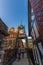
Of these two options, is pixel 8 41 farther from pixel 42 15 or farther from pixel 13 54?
pixel 42 15

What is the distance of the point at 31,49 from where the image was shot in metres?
8.38

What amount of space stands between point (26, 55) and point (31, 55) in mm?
321

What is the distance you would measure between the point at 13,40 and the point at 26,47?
96 cm

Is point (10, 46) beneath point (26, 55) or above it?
above

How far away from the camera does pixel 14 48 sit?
818cm

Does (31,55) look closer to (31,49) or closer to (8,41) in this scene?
(31,49)

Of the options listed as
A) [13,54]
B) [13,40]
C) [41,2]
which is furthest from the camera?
[13,40]

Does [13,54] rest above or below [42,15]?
below

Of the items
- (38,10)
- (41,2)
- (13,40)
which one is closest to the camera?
(41,2)

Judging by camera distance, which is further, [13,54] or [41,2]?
[13,54]

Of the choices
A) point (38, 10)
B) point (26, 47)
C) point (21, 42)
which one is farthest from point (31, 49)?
point (38, 10)

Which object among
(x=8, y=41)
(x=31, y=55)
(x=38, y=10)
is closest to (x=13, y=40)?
(x=8, y=41)

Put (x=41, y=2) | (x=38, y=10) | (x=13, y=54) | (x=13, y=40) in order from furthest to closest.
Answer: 1. (x=13, y=40)
2. (x=13, y=54)
3. (x=38, y=10)
4. (x=41, y=2)

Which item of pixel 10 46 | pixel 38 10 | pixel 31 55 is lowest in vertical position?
pixel 31 55
